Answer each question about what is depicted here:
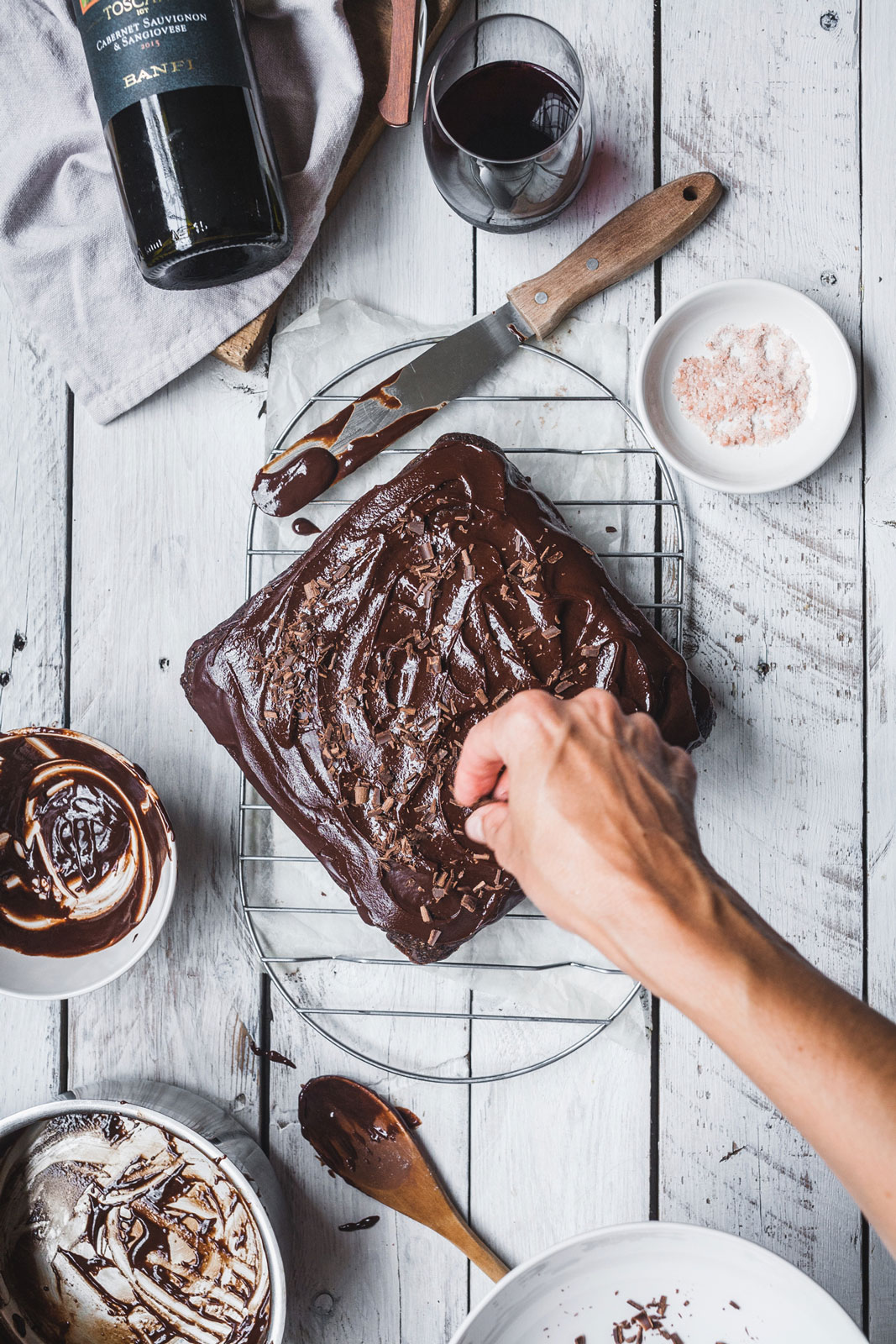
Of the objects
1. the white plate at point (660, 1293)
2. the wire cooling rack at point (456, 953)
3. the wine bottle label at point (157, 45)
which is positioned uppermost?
the wine bottle label at point (157, 45)

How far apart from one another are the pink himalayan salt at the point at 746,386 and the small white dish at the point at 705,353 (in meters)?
0.01

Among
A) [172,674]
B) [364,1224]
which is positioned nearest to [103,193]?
[172,674]

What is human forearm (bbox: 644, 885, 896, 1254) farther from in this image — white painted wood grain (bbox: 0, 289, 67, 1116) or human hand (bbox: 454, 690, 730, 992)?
white painted wood grain (bbox: 0, 289, 67, 1116)

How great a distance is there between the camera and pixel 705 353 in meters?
1.74

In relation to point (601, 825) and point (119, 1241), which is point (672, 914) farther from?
point (119, 1241)

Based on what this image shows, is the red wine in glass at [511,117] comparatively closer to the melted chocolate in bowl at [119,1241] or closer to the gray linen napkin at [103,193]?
the gray linen napkin at [103,193]

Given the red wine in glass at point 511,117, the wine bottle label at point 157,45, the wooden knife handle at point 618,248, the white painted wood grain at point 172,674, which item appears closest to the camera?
the wine bottle label at point 157,45

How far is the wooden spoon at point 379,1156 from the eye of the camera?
1.74m

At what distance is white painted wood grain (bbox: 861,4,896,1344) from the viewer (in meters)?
1.75

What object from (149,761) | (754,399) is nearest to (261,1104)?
(149,761)

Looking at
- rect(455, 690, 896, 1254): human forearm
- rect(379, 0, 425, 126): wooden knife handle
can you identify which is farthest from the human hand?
rect(379, 0, 425, 126): wooden knife handle

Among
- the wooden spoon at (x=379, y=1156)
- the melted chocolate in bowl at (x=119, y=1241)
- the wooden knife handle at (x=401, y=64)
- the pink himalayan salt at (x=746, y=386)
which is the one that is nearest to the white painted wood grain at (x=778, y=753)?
the pink himalayan salt at (x=746, y=386)

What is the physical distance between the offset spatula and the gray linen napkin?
26 cm

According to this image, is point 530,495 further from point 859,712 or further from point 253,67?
point 253,67
